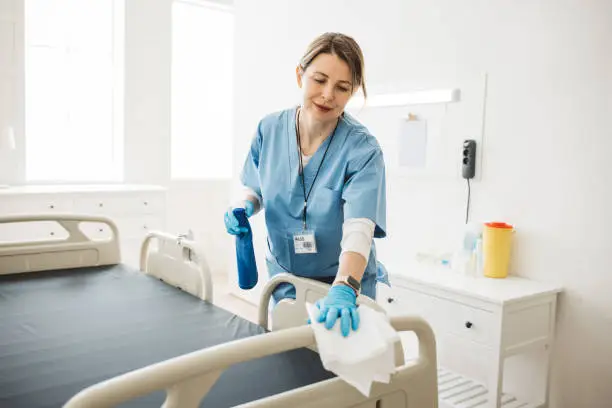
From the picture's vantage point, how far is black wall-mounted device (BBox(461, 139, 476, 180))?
101 inches

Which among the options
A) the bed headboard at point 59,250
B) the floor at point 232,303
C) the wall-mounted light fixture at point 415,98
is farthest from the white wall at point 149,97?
the bed headboard at point 59,250

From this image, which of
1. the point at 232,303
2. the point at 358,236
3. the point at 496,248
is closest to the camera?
the point at 358,236

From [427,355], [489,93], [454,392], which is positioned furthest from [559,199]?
[427,355]

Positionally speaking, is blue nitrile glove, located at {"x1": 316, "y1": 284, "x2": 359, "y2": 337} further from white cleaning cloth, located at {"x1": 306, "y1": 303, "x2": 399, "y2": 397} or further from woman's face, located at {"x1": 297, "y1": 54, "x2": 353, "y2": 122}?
woman's face, located at {"x1": 297, "y1": 54, "x2": 353, "y2": 122}

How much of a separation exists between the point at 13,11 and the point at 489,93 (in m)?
3.20

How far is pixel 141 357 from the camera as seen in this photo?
55.3 inches

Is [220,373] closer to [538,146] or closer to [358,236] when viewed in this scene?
[358,236]

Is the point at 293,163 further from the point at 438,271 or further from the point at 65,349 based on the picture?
the point at 438,271

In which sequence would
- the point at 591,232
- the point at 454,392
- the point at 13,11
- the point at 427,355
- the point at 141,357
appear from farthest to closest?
the point at 13,11 → the point at 454,392 → the point at 591,232 → the point at 141,357 → the point at 427,355

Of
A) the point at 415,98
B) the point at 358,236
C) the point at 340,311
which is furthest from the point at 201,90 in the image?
the point at 340,311

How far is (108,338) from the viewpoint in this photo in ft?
A: 5.03

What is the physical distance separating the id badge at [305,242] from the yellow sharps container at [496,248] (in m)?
1.13

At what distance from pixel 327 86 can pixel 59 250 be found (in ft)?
4.84

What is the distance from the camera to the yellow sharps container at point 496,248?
2.42 metres
